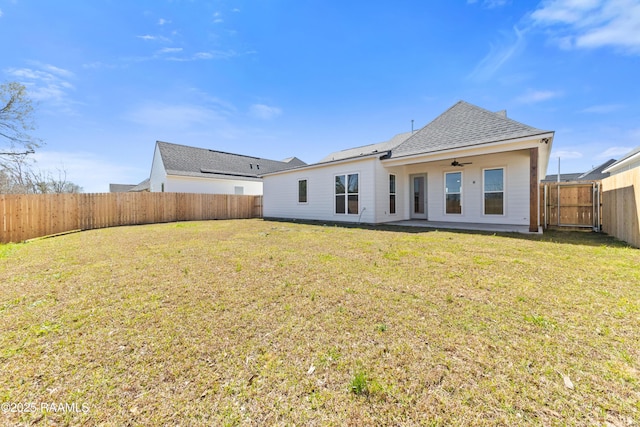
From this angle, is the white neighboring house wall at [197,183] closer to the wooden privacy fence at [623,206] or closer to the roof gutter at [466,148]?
the roof gutter at [466,148]

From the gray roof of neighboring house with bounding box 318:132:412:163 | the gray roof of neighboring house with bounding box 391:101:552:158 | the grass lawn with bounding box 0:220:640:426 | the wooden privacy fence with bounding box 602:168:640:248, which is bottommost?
the grass lawn with bounding box 0:220:640:426

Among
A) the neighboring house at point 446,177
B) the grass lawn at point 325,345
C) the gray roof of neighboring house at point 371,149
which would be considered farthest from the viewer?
the gray roof of neighboring house at point 371,149

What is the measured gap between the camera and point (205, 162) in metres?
20.5

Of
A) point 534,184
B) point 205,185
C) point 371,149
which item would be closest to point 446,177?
point 534,184

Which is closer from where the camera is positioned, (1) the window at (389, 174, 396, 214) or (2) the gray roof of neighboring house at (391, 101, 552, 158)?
(2) the gray roof of neighboring house at (391, 101, 552, 158)

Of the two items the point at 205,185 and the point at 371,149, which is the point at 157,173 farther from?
the point at 371,149

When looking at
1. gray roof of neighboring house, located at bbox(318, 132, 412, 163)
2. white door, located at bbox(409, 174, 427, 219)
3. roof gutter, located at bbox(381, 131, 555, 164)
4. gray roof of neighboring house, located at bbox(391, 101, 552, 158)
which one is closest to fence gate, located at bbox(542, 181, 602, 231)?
roof gutter, located at bbox(381, 131, 555, 164)

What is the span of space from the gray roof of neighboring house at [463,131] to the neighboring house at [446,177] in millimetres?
31

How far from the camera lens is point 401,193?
38.3 feet

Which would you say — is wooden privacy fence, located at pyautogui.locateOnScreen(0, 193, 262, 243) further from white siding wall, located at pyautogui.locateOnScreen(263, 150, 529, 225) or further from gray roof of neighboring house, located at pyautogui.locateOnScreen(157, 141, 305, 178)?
white siding wall, located at pyautogui.locateOnScreen(263, 150, 529, 225)

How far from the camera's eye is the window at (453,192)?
33.4 feet

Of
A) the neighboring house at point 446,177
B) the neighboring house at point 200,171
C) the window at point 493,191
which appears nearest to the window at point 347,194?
the neighboring house at point 446,177

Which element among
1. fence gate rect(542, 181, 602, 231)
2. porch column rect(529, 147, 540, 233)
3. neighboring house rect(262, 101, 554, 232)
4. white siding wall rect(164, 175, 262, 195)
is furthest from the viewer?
white siding wall rect(164, 175, 262, 195)

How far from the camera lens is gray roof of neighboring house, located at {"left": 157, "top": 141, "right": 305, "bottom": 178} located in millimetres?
18453
